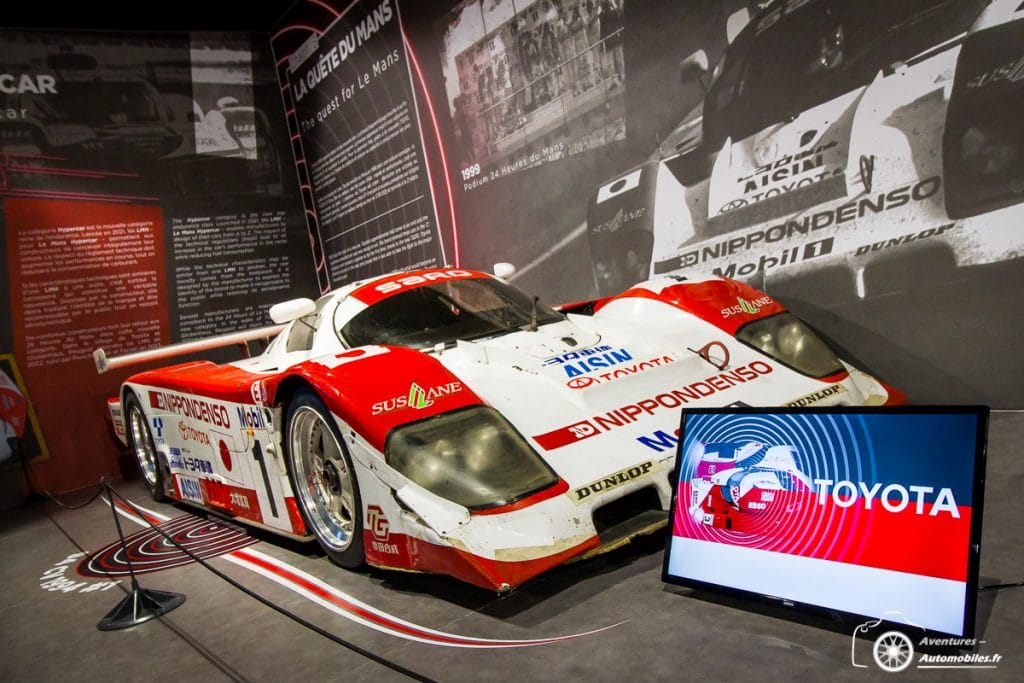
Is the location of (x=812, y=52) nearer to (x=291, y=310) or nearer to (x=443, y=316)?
(x=443, y=316)

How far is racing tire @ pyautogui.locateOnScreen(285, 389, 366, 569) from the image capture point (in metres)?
2.50

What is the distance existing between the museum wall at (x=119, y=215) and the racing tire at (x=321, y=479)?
4.09m

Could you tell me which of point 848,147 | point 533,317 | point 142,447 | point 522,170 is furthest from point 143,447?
point 848,147

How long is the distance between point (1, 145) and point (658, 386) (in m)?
5.58

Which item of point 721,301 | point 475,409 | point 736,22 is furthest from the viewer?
point 736,22

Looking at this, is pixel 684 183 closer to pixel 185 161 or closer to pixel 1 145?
Answer: pixel 185 161

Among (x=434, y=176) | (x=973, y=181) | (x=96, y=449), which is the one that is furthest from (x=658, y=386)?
(x=96, y=449)

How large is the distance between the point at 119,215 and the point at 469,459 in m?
5.33

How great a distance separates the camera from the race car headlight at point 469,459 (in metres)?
2.07

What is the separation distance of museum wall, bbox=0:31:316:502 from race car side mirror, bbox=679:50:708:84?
4363 mm

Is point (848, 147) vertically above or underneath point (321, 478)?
above

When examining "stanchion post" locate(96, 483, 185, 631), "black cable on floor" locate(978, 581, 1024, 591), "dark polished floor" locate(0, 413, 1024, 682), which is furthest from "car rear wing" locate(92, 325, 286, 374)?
"black cable on floor" locate(978, 581, 1024, 591)

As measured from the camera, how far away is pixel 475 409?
2.34 m

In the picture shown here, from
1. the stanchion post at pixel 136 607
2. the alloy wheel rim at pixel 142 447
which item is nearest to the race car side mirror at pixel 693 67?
the stanchion post at pixel 136 607
